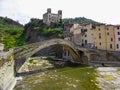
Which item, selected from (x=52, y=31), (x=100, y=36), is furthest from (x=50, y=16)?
(x=100, y=36)

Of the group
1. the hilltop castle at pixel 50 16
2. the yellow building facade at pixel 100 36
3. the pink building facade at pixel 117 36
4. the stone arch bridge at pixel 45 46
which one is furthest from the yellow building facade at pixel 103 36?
the hilltop castle at pixel 50 16

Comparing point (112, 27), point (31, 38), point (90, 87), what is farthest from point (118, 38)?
point (31, 38)

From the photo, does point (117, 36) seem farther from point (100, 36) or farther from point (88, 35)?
point (88, 35)

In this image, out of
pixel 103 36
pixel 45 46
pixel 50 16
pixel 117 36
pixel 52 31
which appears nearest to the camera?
pixel 45 46

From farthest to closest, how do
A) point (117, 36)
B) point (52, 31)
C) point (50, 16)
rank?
1. point (50, 16)
2. point (52, 31)
3. point (117, 36)

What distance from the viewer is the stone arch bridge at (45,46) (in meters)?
34.2

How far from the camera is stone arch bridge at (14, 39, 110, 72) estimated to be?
112 ft

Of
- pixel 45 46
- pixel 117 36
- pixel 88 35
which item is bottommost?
pixel 45 46

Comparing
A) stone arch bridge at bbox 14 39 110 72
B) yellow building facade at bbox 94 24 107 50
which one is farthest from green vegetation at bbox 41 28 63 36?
stone arch bridge at bbox 14 39 110 72

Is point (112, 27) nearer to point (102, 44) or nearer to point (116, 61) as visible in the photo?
point (102, 44)

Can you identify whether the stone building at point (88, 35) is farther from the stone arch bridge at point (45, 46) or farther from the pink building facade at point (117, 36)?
the pink building facade at point (117, 36)

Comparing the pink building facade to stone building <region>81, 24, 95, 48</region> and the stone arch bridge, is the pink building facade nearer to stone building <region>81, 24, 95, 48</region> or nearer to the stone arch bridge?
stone building <region>81, 24, 95, 48</region>

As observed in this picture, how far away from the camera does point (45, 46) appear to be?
43000 mm

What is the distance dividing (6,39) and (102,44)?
98.0 ft
